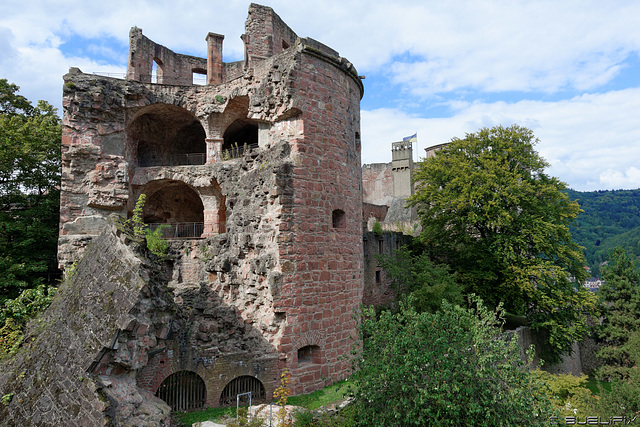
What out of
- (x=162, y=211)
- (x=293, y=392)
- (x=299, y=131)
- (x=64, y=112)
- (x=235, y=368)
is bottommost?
(x=293, y=392)

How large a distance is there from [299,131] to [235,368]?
6.41 meters

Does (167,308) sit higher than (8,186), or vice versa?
(8,186)

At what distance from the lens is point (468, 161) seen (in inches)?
746

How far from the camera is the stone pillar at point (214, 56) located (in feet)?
65.1

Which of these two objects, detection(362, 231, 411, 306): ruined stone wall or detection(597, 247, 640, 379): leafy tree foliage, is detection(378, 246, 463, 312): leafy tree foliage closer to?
detection(362, 231, 411, 306): ruined stone wall

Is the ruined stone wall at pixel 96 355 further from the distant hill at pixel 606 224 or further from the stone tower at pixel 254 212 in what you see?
the distant hill at pixel 606 224

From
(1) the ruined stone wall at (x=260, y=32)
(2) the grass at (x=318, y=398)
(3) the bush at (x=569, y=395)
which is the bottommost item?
(3) the bush at (x=569, y=395)

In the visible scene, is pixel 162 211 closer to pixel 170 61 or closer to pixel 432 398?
pixel 170 61

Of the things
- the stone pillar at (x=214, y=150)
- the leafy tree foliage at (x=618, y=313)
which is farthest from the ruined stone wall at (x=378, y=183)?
the stone pillar at (x=214, y=150)

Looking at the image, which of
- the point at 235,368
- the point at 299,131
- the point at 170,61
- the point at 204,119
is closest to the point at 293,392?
the point at 235,368

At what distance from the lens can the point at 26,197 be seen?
53.8ft

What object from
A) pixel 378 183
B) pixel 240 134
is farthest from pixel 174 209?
pixel 378 183

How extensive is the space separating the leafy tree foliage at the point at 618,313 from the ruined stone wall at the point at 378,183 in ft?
69.5

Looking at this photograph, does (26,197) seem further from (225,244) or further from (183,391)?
(183,391)
